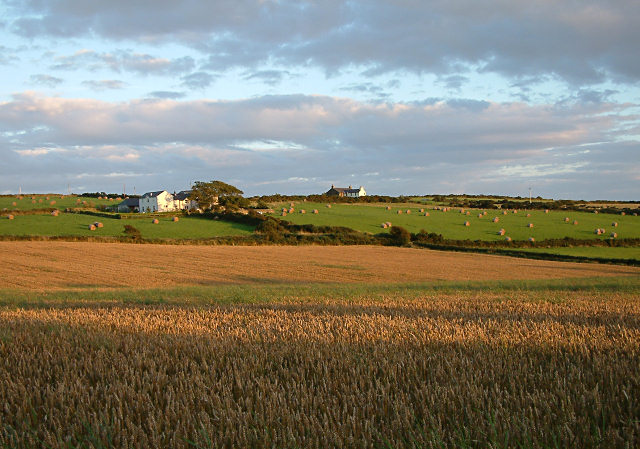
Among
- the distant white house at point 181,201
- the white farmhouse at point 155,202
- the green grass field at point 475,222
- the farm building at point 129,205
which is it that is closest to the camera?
the green grass field at point 475,222

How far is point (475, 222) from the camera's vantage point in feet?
237

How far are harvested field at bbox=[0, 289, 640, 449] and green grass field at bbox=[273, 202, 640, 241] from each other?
58.3m

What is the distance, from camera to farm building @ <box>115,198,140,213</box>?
110 m

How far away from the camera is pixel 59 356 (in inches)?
231

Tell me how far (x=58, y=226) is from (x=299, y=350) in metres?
63.5

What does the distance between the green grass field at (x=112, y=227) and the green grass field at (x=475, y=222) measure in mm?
11032

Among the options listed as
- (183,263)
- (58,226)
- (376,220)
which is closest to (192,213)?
(58,226)

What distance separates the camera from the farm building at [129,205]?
11018 centimetres

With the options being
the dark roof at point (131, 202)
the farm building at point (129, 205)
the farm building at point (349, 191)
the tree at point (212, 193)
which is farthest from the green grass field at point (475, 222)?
the farm building at point (349, 191)

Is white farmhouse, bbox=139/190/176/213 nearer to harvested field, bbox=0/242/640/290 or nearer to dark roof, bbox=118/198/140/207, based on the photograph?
dark roof, bbox=118/198/140/207

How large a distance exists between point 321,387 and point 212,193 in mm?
84817

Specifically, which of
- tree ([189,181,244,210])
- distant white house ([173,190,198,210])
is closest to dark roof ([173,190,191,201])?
distant white house ([173,190,198,210])

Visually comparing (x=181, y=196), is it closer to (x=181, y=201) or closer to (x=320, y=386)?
(x=181, y=201)

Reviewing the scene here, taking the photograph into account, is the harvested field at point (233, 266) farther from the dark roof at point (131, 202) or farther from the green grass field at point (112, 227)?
the dark roof at point (131, 202)
